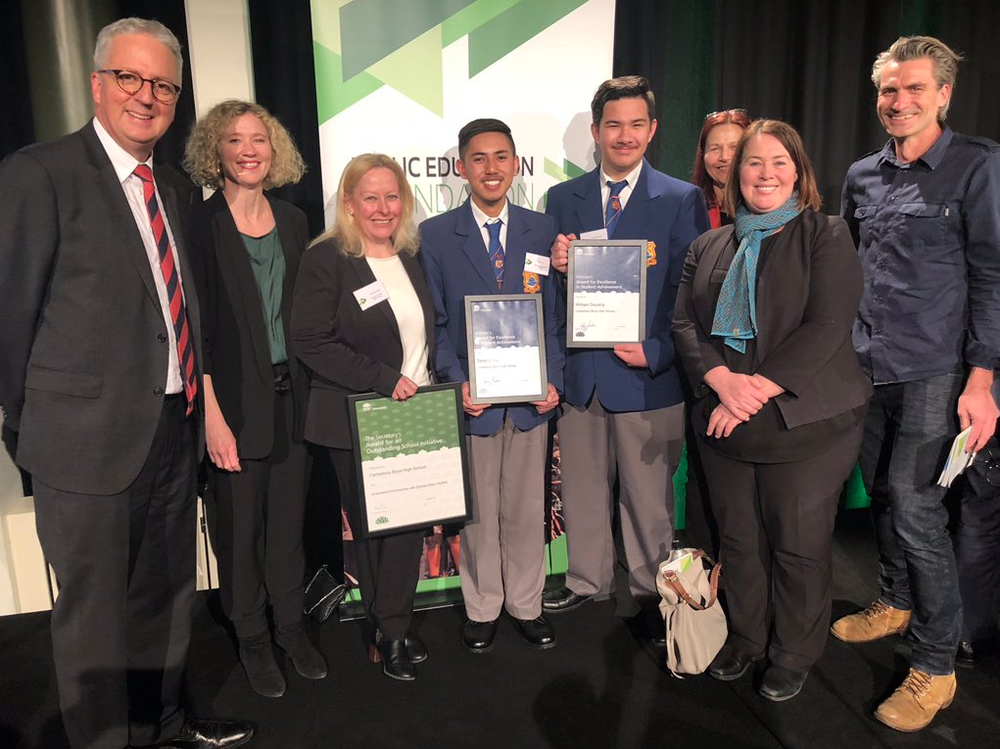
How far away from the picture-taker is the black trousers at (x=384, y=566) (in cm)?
246

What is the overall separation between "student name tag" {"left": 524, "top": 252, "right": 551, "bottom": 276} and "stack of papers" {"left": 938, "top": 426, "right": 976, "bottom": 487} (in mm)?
1394

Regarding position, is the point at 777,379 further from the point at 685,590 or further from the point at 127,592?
the point at 127,592

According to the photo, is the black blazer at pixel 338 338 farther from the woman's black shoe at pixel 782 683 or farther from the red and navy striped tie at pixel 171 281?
the woman's black shoe at pixel 782 683

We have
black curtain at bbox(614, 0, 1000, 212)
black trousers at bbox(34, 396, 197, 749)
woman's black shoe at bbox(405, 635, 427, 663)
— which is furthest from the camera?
black curtain at bbox(614, 0, 1000, 212)

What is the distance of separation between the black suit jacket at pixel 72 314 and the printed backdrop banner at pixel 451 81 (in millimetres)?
1209

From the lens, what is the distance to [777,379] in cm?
208

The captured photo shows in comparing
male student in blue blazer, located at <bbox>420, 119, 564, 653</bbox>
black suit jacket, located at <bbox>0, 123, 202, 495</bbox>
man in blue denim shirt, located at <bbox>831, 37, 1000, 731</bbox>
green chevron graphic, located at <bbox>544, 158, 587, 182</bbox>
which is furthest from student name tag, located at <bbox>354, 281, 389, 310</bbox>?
man in blue denim shirt, located at <bbox>831, 37, 1000, 731</bbox>

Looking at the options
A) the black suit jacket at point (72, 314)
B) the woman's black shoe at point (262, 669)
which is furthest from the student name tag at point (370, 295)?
the woman's black shoe at point (262, 669)

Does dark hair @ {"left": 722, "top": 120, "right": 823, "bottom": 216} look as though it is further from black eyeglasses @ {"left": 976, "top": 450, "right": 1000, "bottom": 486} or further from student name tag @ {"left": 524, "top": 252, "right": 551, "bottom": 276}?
black eyeglasses @ {"left": 976, "top": 450, "right": 1000, "bottom": 486}

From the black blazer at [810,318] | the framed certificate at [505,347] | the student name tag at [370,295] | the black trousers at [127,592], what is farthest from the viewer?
the framed certificate at [505,347]

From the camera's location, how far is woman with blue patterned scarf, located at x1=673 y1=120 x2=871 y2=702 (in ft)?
6.82

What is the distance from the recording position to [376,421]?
236 cm

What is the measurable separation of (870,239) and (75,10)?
10.0 feet

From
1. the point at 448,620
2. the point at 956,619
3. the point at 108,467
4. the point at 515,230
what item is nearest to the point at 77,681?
the point at 108,467
